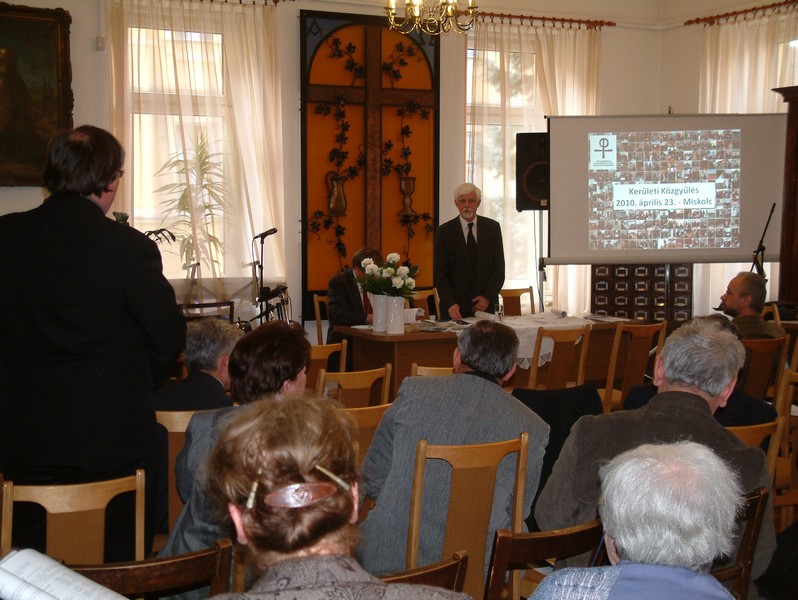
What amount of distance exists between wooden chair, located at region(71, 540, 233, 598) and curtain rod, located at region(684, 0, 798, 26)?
8653mm

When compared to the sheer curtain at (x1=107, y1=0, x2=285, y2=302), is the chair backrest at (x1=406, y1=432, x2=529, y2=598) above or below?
below

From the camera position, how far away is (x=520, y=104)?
9.30 meters

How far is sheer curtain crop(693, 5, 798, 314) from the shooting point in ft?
28.6

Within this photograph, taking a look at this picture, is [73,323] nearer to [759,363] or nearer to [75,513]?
[75,513]

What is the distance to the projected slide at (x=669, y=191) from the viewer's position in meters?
8.66

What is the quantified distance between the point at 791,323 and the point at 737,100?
119 inches

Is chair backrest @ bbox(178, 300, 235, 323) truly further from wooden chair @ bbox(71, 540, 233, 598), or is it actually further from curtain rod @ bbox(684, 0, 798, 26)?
wooden chair @ bbox(71, 540, 233, 598)

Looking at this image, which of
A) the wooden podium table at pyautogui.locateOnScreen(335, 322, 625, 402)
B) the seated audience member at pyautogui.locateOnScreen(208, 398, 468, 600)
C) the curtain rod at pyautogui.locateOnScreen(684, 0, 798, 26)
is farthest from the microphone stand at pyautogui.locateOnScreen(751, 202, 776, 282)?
the seated audience member at pyautogui.locateOnScreen(208, 398, 468, 600)

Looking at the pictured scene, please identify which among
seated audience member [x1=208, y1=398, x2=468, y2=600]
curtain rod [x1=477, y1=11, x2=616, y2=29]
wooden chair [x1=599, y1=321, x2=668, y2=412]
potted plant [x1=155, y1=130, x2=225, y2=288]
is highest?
curtain rod [x1=477, y1=11, x2=616, y2=29]

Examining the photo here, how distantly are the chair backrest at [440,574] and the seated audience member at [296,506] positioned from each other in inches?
12.7

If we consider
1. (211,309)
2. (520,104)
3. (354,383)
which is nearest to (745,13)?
(520,104)

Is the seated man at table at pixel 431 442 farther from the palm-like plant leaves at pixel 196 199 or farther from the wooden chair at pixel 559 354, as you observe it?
the palm-like plant leaves at pixel 196 199

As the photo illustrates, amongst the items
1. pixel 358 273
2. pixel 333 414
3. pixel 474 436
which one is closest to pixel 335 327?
pixel 358 273

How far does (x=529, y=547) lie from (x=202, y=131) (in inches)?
274
